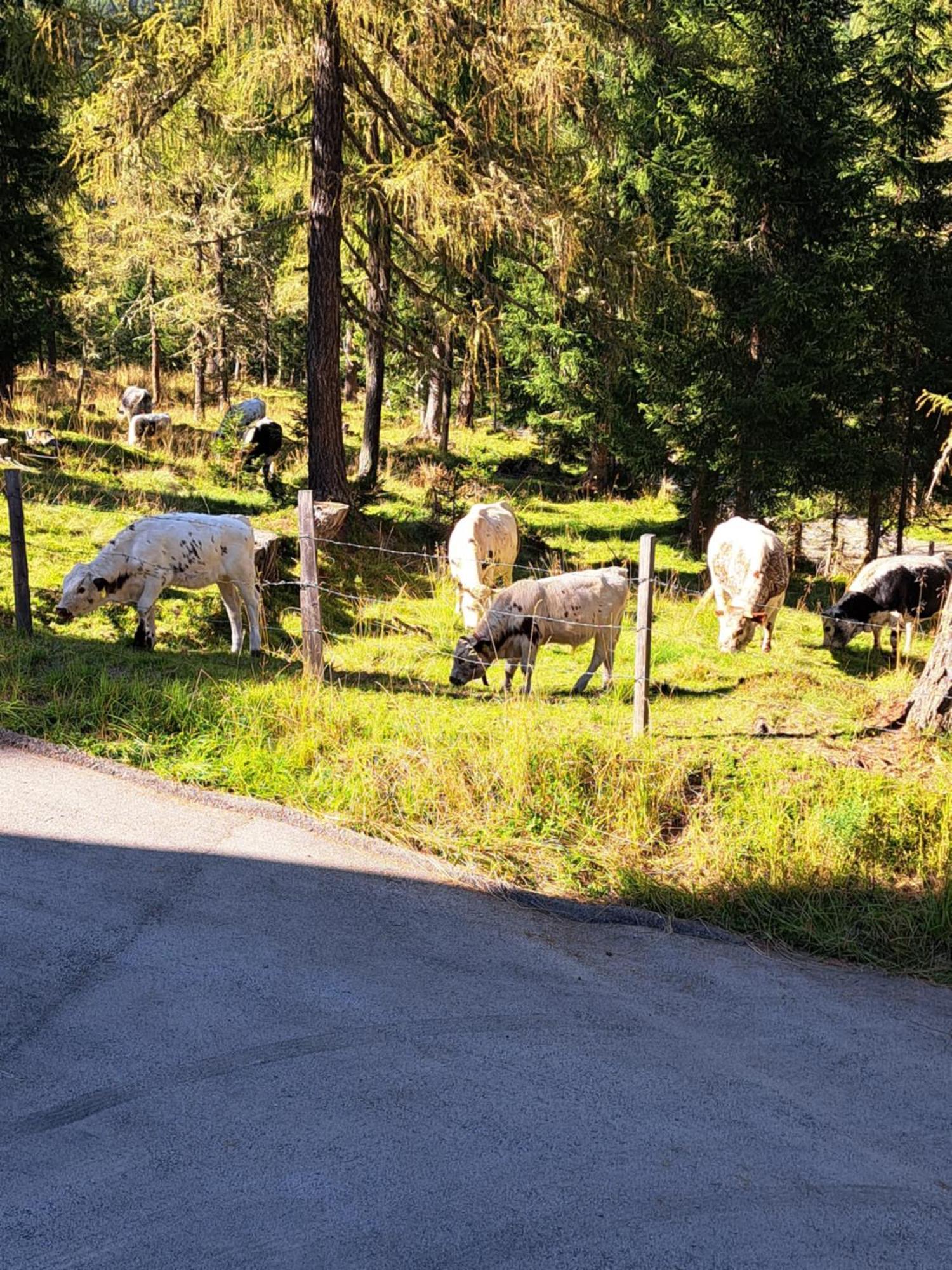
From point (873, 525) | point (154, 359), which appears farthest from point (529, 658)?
point (154, 359)

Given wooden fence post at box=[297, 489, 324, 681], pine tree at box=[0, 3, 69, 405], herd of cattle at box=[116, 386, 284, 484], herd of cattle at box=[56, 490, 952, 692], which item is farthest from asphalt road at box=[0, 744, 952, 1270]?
pine tree at box=[0, 3, 69, 405]

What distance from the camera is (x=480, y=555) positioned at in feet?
46.5

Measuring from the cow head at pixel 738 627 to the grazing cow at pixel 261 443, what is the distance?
9923mm

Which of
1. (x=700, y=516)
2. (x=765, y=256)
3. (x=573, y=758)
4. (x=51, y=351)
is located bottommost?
(x=573, y=758)

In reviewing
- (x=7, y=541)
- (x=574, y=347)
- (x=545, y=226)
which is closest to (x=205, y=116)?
(x=545, y=226)

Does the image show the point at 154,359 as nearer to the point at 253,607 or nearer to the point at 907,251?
the point at 907,251

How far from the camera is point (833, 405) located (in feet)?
64.2

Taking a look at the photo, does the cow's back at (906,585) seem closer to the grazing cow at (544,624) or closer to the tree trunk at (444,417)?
the grazing cow at (544,624)

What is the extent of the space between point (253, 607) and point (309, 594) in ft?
8.12

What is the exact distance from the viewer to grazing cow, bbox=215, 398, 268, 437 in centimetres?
2009

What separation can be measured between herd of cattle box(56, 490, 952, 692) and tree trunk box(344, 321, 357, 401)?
70.9 feet

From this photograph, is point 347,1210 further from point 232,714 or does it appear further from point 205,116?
point 205,116

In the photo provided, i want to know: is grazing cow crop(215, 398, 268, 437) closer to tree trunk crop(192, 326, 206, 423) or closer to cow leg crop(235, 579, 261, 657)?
tree trunk crop(192, 326, 206, 423)

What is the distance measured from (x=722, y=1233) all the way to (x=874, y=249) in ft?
63.8
